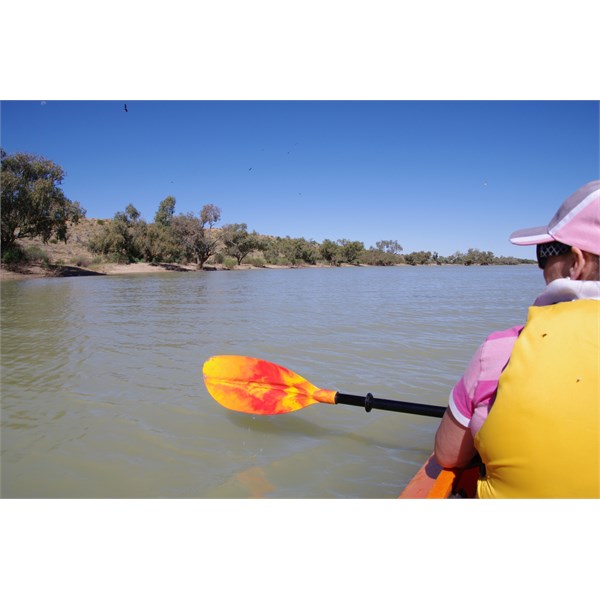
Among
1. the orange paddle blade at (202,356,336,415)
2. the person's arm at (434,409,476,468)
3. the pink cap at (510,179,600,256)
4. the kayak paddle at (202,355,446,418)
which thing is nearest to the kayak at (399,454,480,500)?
the person's arm at (434,409,476,468)

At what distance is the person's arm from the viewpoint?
5.31ft

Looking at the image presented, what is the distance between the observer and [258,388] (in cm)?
370

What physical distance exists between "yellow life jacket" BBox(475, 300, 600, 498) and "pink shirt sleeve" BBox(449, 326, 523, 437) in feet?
0.27

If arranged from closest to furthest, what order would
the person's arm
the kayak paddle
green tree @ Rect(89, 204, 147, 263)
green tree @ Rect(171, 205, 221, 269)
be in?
the person's arm → the kayak paddle → green tree @ Rect(89, 204, 147, 263) → green tree @ Rect(171, 205, 221, 269)

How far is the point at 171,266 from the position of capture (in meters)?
38.4

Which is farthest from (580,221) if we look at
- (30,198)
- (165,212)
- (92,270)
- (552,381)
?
(165,212)

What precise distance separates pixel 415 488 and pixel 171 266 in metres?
38.6

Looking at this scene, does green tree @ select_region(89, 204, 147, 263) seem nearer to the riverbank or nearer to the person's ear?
the riverbank

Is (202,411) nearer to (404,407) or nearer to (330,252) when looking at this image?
(404,407)

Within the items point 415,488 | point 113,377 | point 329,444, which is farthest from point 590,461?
point 113,377

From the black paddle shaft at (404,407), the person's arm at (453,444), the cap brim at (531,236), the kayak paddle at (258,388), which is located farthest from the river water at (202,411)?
the cap brim at (531,236)

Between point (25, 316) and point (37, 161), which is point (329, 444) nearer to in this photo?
point (25, 316)

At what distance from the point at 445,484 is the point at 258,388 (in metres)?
2.08

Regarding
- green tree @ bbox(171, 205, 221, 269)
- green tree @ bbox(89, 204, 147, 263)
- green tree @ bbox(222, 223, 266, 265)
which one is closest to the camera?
green tree @ bbox(89, 204, 147, 263)
